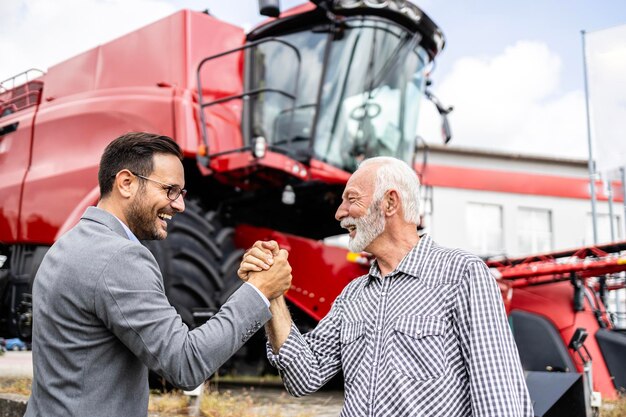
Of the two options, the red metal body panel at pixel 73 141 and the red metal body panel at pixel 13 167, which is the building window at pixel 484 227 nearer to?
the red metal body panel at pixel 13 167

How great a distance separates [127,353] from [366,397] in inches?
29.9

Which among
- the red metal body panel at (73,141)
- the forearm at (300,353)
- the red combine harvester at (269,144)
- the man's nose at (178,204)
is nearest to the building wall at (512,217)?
the red combine harvester at (269,144)

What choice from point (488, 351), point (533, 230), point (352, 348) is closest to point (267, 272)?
point (352, 348)

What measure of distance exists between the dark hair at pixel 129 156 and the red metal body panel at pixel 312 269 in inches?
173

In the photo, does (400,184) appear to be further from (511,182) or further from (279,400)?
(511,182)

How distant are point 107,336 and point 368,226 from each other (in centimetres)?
95

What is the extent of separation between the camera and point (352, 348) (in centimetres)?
238

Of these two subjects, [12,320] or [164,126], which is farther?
[12,320]

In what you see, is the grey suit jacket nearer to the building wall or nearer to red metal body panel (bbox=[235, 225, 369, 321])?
red metal body panel (bbox=[235, 225, 369, 321])

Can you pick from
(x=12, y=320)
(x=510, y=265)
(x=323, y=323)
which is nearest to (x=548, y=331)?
(x=510, y=265)

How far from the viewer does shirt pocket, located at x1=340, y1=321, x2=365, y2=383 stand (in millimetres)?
2348

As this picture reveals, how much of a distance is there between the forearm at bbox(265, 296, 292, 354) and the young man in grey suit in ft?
1.21

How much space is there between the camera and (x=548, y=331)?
645 centimetres

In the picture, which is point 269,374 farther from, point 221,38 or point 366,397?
point 366,397
